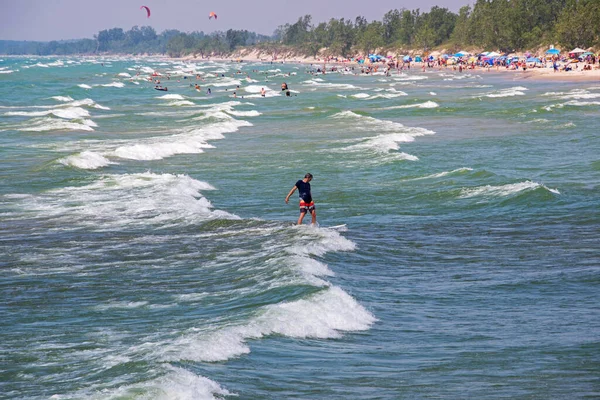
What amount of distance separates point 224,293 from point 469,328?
4666mm

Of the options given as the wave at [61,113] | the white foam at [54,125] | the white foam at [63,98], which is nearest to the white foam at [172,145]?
the white foam at [54,125]

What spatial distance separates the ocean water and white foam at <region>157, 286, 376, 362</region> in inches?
1.9

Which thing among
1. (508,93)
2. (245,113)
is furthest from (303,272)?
(508,93)

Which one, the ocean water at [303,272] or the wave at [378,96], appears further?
the wave at [378,96]

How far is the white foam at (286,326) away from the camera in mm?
13211

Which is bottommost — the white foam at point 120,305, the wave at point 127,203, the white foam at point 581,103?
the white foam at point 120,305

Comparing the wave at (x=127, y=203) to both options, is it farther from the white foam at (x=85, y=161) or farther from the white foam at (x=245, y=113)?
the white foam at (x=245, y=113)

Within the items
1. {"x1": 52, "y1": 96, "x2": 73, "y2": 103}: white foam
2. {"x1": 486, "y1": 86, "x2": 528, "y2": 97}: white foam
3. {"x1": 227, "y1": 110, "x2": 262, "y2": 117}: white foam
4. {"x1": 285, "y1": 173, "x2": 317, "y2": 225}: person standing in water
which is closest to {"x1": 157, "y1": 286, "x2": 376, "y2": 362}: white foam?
{"x1": 285, "y1": 173, "x2": 317, "y2": 225}: person standing in water

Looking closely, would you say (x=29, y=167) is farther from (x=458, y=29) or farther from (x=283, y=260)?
(x=458, y=29)

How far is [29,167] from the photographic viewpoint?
35.8m

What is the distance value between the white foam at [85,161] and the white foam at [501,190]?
15.2 metres

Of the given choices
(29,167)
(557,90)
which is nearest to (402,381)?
(29,167)

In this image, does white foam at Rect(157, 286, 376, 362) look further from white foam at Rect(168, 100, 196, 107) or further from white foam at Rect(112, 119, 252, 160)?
white foam at Rect(168, 100, 196, 107)

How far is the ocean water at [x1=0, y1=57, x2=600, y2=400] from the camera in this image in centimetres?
1257
